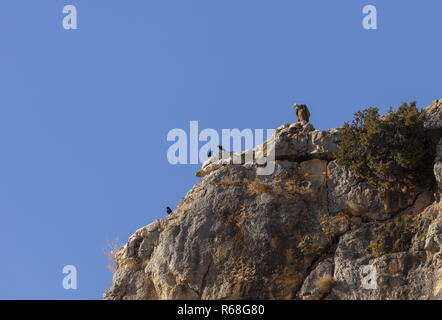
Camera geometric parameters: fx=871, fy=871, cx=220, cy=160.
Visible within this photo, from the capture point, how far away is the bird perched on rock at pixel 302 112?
40.5 m

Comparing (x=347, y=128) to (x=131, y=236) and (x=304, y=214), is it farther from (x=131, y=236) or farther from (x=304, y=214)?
(x=131, y=236)

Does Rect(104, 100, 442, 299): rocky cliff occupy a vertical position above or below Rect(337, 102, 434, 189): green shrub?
below

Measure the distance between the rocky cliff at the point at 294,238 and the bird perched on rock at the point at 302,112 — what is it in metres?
1.83

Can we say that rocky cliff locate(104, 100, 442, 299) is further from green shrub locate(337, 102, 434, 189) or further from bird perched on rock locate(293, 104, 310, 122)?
bird perched on rock locate(293, 104, 310, 122)

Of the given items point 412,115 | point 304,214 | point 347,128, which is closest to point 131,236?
point 304,214

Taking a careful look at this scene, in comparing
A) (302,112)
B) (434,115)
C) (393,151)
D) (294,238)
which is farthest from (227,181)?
(434,115)

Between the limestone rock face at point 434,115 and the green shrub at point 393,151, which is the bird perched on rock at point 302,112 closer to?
the green shrub at point 393,151

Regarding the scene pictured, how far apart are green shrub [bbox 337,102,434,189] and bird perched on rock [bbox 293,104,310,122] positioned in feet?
15.3

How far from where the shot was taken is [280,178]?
3725 cm

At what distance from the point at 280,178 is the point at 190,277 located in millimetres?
5974

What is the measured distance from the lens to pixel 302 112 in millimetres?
40531

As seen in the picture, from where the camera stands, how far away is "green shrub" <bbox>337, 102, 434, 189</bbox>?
114 feet

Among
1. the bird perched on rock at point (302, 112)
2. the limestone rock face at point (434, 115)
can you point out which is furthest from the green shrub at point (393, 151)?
the bird perched on rock at point (302, 112)

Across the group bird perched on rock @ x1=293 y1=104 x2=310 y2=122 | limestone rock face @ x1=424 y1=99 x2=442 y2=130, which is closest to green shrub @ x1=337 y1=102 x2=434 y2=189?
limestone rock face @ x1=424 y1=99 x2=442 y2=130
